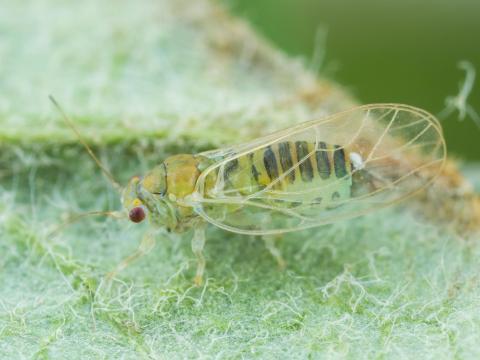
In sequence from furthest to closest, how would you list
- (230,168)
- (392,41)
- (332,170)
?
(392,41), (230,168), (332,170)

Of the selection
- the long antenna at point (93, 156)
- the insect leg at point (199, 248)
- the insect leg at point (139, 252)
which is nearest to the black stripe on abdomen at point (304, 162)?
the insect leg at point (199, 248)

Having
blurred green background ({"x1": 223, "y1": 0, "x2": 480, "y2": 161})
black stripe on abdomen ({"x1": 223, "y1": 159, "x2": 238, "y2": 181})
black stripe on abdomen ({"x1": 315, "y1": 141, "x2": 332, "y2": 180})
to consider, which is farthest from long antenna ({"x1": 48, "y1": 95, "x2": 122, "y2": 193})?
blurred green background ({"x1": 223, "y1": 0, "x2": 480, "y2": 161})

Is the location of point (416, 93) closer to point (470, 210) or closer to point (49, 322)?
point (470, 210)

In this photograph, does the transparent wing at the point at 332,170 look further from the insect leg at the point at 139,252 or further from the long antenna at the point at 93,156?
the long antenna at the point at 93,156

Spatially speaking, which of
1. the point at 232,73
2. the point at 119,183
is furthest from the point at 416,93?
the point at 119,183

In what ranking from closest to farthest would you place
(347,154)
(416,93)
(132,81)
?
1. (347,154)
2. (132,81)
3. (416,93)

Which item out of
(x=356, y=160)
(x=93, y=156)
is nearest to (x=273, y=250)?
(x=356, y=160)

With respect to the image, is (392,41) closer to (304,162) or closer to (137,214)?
(304,162)
